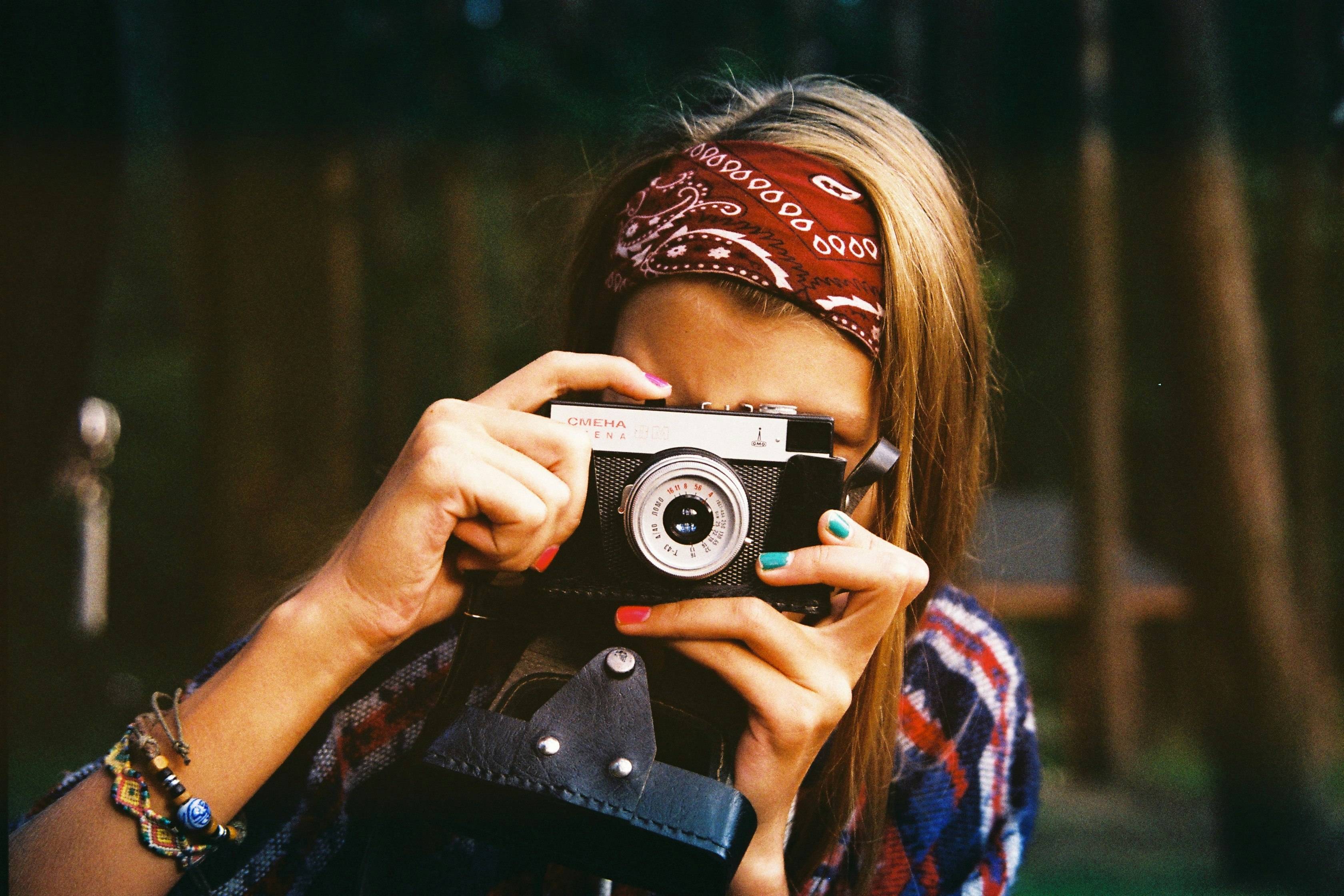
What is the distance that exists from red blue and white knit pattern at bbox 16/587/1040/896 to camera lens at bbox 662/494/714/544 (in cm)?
50

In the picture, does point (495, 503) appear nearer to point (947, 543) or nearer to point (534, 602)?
point (534, 602)

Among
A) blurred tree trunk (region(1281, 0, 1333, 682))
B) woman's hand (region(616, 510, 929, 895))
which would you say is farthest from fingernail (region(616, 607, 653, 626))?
blurred tree trunk (region(1281, 0, 1333, 682))

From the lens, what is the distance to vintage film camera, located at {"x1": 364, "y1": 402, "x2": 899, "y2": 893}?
1264 mm

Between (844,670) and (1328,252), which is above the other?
(1328,252)

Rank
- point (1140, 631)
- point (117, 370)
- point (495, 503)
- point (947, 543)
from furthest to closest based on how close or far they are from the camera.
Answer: point (117, 370) → point (1140, 631) → point (947, 543) → point (495, 503)

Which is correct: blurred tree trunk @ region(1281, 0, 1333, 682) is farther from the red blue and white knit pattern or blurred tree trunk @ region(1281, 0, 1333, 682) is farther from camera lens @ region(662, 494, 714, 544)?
camera lens @ region(662, 494, 714, 544)

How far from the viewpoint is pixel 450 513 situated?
136cm

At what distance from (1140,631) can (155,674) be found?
1314cm

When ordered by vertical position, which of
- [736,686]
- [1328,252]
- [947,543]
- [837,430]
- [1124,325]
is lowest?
[736,686]

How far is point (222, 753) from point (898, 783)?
1.07m

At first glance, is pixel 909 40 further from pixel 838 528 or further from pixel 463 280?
pixel 838 528

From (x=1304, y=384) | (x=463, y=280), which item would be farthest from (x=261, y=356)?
(x=1304, y=384)

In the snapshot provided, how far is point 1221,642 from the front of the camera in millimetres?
4762

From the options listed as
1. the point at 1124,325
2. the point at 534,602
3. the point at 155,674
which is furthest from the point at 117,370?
the point at 534,602
